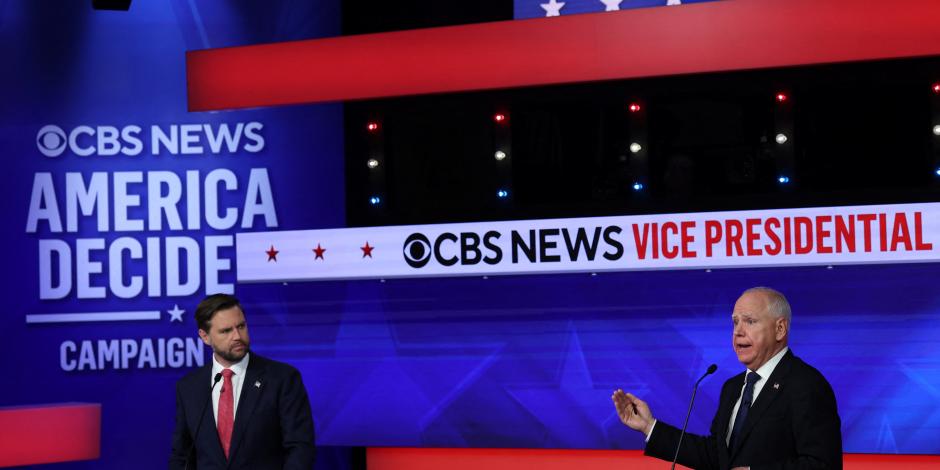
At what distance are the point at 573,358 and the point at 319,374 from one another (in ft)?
4.43

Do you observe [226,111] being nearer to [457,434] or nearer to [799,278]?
[457,434]

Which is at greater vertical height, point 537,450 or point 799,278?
point 799,278

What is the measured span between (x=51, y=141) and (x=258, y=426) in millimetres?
3182

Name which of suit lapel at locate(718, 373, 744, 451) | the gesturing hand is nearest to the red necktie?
the gesturing hand

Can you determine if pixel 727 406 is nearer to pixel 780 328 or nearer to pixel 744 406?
pixel 744 406

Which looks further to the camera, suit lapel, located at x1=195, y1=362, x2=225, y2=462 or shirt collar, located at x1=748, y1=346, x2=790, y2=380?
suit lapel, located at x1=195, y1=362, x2=225, y2=462

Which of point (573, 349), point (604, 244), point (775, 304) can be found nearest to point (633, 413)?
point (775, 304)

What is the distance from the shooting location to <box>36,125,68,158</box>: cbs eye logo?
6.55 metres

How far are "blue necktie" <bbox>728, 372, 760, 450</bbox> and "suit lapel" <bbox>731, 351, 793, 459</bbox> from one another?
0.10 feet

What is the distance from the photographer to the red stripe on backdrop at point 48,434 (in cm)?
611

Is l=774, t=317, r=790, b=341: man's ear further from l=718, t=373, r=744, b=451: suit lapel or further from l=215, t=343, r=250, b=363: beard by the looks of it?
l=215, t=343, r=250, b=363: beard

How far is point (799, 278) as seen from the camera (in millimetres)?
5656

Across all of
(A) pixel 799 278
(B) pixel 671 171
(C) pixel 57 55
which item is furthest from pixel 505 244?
(C) pixel 57 55

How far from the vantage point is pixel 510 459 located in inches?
241
